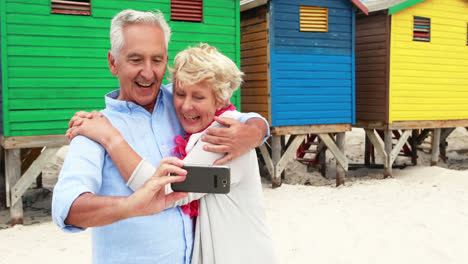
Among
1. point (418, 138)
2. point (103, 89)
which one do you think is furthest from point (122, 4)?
point (418, 138)

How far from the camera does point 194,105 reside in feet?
6.59

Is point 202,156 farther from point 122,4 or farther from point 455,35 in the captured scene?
point 455,35

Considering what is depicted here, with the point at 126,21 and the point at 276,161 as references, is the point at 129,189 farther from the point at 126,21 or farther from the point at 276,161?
the point at 276,161

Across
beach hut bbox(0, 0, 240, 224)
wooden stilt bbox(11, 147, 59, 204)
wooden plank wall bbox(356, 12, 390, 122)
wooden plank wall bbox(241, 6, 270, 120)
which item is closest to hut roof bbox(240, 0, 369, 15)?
wooden plank wall bbox(241, 6, 270, 120)

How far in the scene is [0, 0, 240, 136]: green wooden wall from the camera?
24.8ft

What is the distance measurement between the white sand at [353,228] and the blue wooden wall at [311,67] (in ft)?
6.38

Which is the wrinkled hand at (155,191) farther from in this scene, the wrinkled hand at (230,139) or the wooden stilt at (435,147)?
the wooden stilt at (435,147)

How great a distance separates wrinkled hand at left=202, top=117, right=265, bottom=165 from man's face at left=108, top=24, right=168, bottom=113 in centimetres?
34

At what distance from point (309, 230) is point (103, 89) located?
4717 millimetres

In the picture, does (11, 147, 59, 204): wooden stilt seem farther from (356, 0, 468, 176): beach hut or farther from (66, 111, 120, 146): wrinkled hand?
(356, 0, 468, 176): beach hut

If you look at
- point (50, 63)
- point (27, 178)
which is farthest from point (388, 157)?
point (27, 178)

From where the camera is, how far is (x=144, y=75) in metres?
1.88

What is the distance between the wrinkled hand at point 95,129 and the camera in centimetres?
164

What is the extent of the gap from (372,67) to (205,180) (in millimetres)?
11782
